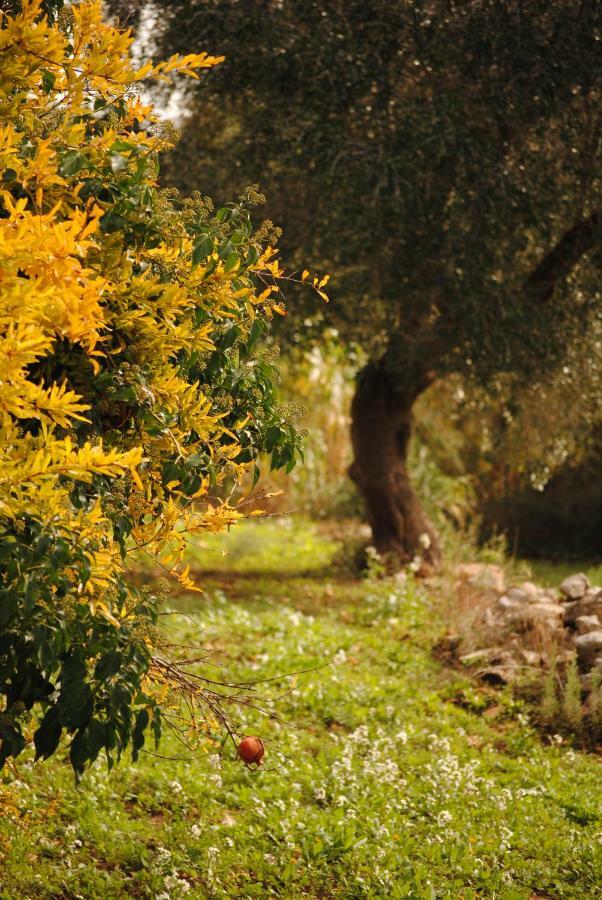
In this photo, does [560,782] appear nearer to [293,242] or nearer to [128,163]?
[128,163]

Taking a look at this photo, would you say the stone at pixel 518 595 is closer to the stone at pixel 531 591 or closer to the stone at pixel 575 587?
the stone at pixel 531 591

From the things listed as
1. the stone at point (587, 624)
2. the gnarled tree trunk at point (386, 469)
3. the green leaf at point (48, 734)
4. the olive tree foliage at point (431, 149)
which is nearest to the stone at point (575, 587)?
the stone at point (587, 624)

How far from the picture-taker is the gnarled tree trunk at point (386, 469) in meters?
9.19

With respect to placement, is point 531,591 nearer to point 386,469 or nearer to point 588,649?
point 588,649

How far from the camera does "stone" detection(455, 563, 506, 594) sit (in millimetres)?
7938

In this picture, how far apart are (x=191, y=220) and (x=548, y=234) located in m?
4.65

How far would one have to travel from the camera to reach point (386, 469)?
9242 mm

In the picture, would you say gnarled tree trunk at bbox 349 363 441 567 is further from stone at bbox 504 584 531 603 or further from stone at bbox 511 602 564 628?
stone at bbox 511 602 564 628

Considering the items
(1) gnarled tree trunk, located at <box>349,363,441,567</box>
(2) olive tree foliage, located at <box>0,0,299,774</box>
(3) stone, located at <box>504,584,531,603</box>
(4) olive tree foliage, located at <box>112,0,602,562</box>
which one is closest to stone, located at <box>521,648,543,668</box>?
(3) stone, located at <box>504,584,531,603</box>

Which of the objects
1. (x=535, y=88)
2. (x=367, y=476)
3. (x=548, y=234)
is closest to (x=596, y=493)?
(x=367, y=476)

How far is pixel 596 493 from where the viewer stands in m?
11.4

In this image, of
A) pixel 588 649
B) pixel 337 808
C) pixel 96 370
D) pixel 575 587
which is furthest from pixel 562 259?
pixel 96 370

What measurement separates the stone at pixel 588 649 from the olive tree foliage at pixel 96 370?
3.78 metres

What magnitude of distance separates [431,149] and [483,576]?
355cm
